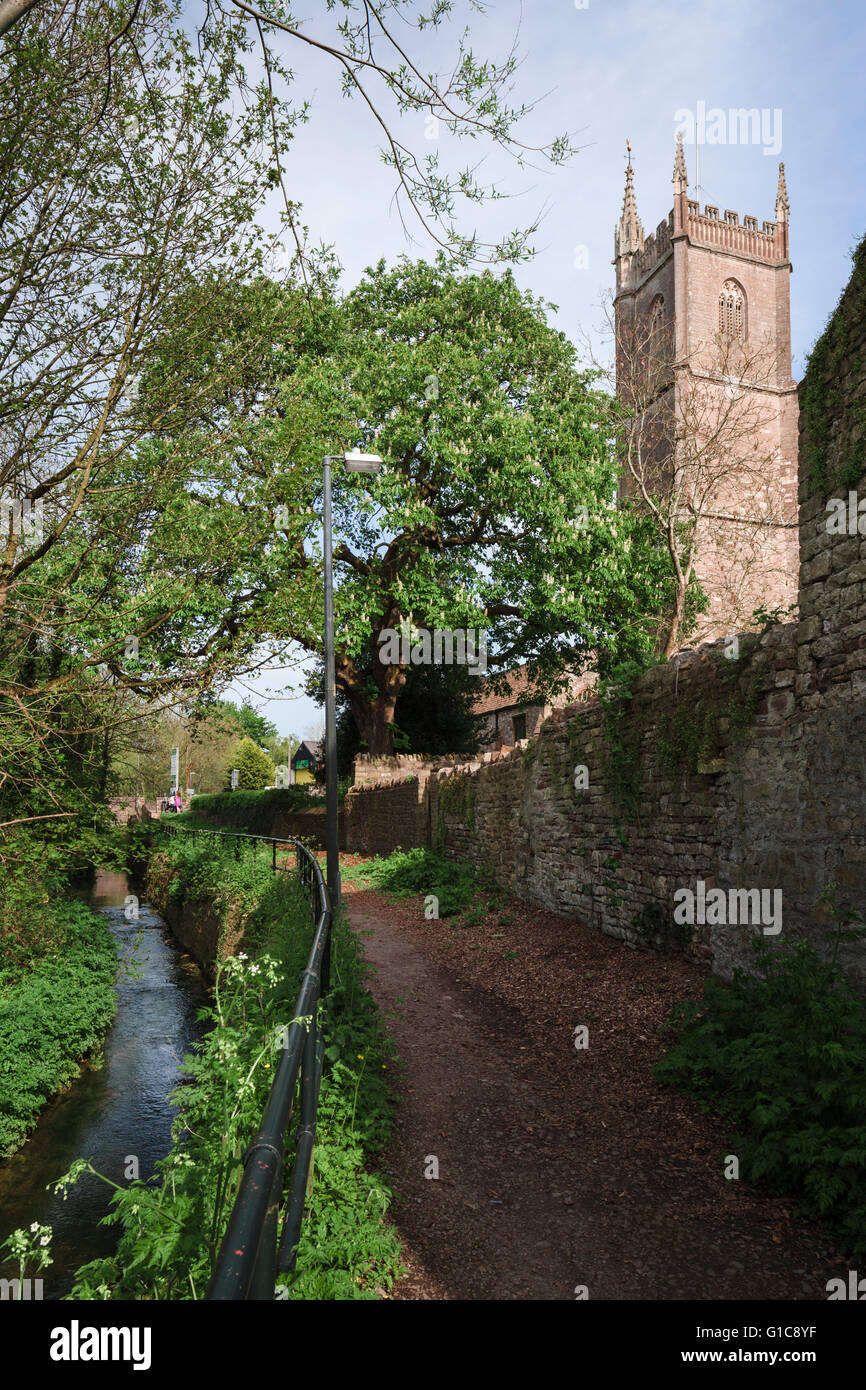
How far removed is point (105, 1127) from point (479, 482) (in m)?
14.1

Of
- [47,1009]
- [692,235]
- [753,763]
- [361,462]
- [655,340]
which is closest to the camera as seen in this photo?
[753,763]

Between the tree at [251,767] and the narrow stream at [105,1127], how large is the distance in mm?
33088

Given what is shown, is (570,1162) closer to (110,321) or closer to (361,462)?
(110,321)

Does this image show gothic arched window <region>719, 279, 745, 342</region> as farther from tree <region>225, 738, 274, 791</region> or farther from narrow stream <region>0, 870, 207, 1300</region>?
narrow stream <region>0, 870, 207, 1300</region>

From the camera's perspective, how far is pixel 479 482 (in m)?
17.6

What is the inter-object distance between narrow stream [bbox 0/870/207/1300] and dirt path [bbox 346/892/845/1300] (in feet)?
6.53

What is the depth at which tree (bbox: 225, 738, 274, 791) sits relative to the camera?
4556 centimetres

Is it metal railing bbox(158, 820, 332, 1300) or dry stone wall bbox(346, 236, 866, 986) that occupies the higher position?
dry stone wall bbox(346, 236, 866, 986)

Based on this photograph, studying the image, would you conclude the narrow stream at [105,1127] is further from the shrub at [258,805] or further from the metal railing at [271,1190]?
the shrub at [258,805]

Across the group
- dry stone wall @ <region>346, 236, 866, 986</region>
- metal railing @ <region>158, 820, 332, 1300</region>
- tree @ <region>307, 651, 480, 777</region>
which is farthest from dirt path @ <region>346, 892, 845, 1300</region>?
tree @ <region>307, 651, 480, 777</region>

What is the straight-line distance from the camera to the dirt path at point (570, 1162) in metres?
3.41

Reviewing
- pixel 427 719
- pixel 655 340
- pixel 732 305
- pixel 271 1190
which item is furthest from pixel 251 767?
pixel 271 1190

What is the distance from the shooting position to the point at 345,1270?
10.4 ft

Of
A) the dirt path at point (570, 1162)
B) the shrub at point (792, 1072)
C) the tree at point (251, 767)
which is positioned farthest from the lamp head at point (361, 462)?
the tree at point (251, 767)
